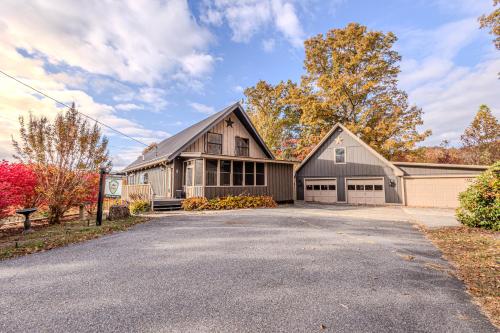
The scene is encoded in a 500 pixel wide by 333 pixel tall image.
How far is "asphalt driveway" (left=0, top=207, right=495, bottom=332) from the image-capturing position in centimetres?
239

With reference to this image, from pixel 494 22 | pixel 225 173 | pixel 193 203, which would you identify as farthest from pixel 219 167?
pixel 494 22

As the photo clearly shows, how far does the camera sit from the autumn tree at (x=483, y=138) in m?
22.5

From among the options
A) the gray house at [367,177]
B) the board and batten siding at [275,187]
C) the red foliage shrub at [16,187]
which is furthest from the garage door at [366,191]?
the red foliage shrub at [16,187]

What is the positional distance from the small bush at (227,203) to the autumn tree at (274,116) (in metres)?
15.4

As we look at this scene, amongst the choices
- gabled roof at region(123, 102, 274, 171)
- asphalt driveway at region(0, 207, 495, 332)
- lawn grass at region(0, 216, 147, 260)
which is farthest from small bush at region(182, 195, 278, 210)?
asphalt driveway at region(0, 207, 495, 332)

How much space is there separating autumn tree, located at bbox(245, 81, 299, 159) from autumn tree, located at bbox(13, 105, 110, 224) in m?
21.4

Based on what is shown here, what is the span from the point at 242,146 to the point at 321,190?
784 centimetres

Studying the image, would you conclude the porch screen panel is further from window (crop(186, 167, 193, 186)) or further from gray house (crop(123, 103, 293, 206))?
window (crop(186, 167, 193, 186))

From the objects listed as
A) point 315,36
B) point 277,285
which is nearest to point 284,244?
point 277,285

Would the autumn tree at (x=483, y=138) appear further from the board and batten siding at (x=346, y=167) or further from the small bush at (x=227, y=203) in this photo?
the small bush at (x=227, y=203)

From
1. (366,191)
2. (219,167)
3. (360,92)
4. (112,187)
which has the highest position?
(360,92)

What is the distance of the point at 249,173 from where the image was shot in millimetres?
15750

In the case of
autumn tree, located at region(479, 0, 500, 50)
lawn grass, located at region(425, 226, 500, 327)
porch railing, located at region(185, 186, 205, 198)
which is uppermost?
autumn tree, located at region(479, 0, 500, 50)

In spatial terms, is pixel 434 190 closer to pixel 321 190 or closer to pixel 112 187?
pixel 321 190
